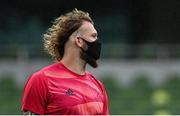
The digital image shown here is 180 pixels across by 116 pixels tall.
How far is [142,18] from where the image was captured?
65.0 feet

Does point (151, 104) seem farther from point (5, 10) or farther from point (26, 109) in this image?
point (26, 109)

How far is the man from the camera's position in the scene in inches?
191

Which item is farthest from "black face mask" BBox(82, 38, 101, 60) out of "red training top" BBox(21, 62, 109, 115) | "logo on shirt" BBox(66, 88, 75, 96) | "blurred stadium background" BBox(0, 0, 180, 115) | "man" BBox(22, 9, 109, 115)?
"blurred stadium background" BBox(0, 0, 180, 115)

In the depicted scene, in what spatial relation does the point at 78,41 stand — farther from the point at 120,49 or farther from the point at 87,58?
the point at 120,49

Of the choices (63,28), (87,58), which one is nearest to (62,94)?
(87,58)

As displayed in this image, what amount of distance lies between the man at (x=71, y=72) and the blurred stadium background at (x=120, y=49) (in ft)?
28.2

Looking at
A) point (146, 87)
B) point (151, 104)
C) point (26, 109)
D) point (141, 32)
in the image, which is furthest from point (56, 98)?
point (141, 32)

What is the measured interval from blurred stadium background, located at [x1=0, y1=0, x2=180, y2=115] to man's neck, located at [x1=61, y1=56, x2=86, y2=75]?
8.64m

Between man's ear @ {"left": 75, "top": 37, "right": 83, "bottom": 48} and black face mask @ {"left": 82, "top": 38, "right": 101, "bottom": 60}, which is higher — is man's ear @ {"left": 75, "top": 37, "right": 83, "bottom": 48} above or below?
above

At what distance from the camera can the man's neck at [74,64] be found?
4.98m

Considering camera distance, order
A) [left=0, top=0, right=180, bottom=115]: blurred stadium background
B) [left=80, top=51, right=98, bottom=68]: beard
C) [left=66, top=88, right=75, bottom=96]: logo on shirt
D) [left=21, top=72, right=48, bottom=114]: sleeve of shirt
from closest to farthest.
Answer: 1. [left=21, top=72, right=48, bottom=114]: sleeve of shirt
2. [left=66, top=88, right=75, bottom=96]: logo on shirt
3. [left=80, top=51, right=98, bottom=68]: beard
4. [left=0, top=0, right=180, bottom=115]: blurred stadium background

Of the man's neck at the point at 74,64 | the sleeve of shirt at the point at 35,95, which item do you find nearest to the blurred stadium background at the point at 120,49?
the man's neck at the point at 74,64

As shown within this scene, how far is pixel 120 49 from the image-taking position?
1778 cm

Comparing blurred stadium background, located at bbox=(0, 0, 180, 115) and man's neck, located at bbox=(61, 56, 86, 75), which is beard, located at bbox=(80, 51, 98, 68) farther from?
blurred stadium background, located at bbox=(0, 0, 180, 115)
